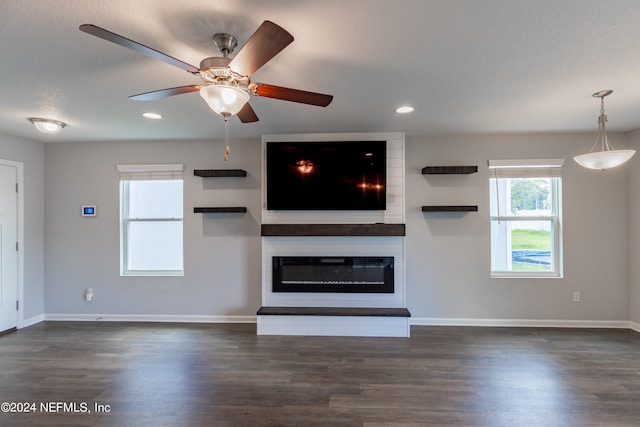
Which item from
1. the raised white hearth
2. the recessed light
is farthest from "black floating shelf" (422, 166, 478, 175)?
the recessed light

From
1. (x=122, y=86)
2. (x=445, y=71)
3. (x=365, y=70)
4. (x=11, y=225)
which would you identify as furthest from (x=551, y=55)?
(x=11, y=225)

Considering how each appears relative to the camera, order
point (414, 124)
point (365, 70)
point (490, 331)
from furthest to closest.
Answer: point (490, 331)
point (414, 124)
point (365, 70)

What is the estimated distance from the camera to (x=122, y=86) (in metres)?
2.49

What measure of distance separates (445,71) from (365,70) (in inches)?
22.7

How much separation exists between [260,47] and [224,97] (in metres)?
0.37

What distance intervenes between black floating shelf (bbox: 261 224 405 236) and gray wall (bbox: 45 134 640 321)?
0.36m

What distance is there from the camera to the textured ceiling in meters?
1.59

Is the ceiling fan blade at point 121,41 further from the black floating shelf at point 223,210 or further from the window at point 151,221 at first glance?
the window at point 151,221

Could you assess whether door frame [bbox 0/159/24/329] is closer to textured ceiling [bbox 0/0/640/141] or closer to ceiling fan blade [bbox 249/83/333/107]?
textured ceiling [bbox 0/0/640/141]

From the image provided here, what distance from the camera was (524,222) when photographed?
4086mm

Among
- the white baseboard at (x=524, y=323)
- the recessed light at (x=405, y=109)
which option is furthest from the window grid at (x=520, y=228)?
the recessed light at (x=405, y=109)

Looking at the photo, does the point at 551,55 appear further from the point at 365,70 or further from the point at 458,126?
the point at 458,126

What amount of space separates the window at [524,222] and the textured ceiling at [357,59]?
83 cm

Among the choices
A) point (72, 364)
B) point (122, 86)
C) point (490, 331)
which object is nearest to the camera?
point (122, 86)
